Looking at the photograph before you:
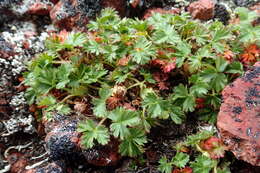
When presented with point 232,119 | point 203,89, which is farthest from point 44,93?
point 232,119

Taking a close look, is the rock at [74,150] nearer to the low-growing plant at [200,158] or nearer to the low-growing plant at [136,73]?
the low-growing plant at [136,73]

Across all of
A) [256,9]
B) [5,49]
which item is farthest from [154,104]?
[256,9]

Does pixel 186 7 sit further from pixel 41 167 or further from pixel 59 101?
pixel 41 167

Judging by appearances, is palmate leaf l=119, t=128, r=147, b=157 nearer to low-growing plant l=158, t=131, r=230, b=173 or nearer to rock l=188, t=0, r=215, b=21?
low-growing plant l=158, t=131, r=230, b=173

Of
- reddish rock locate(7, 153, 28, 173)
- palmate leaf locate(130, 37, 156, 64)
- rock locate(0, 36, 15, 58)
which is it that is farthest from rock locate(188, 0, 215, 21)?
reddish rock locate(7, 153, 28, 173)

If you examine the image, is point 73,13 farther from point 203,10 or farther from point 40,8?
point 203,10

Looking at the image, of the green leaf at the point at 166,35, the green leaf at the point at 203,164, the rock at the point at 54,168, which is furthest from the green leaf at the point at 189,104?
the rock at the point at 54,168
